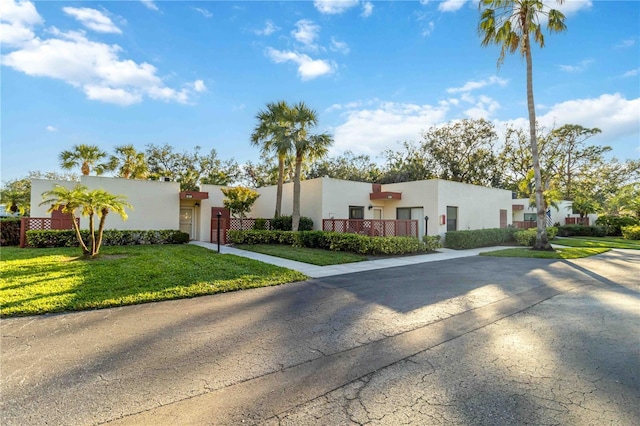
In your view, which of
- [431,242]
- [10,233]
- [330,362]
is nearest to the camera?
[330,362]

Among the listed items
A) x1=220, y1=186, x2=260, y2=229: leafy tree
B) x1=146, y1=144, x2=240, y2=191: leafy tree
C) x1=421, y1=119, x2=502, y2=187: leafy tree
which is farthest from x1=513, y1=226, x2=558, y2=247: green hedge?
x1=146, y1=144, x2=240, y2=191: leafy tree

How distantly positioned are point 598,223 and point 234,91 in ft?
101

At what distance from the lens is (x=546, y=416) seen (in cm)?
231

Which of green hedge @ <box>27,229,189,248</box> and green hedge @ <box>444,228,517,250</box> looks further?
green hedge @ <box>444,228,517,250</box>

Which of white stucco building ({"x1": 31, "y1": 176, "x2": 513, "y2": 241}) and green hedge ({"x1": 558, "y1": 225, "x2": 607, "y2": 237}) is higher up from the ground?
white stucco building ({"x1": 31, "y1": 176, "x2": 513, "y2": 241})

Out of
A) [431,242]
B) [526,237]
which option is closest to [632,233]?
[526,237]

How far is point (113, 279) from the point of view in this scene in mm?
A: 6660

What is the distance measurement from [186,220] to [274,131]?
7.83 meters

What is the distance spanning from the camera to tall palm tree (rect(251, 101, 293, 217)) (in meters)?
15.2

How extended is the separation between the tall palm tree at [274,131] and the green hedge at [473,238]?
29.7 ft

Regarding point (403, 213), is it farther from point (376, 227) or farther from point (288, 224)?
point (288, 224)

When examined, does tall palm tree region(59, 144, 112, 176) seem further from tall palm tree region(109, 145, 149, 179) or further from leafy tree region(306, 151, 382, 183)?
leafy tree region(306, 151, 382, 183)

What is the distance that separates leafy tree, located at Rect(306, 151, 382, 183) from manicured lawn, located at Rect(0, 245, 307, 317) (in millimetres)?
21304

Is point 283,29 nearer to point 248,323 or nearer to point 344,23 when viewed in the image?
point 344,23
